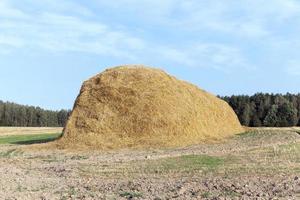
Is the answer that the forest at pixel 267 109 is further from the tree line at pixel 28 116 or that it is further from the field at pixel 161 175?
the field at pixel 161 175

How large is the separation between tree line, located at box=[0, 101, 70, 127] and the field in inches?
3260

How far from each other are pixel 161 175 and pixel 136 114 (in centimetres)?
1394

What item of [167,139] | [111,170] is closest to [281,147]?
[167,139]

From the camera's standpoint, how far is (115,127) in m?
28.8

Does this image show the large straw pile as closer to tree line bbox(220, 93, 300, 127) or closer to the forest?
the forest

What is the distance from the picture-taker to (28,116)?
107438 mm

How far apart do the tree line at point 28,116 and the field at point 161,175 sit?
82.8m

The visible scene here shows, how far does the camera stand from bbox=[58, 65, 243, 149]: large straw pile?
91.9 feet

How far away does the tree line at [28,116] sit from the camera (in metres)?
105

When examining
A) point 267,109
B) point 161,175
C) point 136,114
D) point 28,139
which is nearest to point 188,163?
point 161,175

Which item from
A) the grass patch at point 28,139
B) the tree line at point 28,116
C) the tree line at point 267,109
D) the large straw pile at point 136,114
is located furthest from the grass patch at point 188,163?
the tree line at point 28,116

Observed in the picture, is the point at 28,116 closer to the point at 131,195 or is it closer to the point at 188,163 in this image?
the point at 188,163

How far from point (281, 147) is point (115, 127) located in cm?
940

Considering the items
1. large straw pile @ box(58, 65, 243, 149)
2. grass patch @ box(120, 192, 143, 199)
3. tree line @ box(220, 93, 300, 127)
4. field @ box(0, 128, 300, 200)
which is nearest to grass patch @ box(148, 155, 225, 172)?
field @ box(0, 128, 300, 200)
